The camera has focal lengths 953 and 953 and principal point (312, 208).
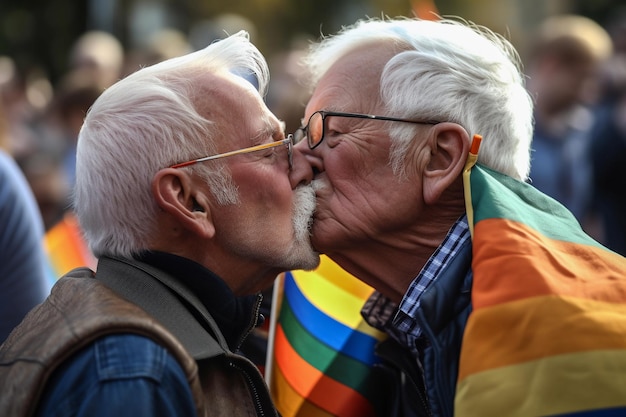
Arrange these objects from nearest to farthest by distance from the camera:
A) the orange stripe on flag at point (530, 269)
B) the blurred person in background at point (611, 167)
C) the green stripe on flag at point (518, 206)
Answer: the orange stripe on flag at point (530, 269) → the green stripe on flag at point (518, 206) → the blurred person in background at point (611, 167)

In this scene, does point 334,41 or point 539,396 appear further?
point 334,41

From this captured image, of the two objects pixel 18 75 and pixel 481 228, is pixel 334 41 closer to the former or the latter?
pixel 481 228

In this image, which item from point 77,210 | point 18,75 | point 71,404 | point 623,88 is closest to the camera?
point 71,404

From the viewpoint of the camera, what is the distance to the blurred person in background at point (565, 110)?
6.77 m

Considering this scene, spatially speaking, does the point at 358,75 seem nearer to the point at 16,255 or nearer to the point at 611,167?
the point at 16,255

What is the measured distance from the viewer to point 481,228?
2.75 m

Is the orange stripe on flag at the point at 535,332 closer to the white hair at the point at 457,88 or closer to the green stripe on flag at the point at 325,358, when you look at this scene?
the white hair at the point at 457,88

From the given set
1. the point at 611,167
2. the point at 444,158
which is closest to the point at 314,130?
the point at 444,158

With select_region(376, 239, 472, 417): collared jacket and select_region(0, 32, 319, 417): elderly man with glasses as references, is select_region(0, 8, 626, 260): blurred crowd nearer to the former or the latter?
select_region(0, 32, 319, 417): elderly man with glasses

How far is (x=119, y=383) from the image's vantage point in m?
2.19

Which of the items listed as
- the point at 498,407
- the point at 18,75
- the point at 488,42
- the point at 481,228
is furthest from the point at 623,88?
the point at 18,75

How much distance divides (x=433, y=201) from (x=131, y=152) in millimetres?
1039

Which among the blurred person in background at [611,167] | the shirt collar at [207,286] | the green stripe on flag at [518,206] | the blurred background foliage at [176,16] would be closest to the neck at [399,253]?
the green stripe on flag at [518,206]

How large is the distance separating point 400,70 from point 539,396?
126cm
